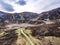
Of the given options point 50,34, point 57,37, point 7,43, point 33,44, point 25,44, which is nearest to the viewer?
point 33,44

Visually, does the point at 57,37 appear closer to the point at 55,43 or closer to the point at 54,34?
the point at 54,34

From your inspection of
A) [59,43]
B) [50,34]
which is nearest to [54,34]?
[50,34]

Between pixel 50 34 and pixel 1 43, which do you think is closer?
pixel 1 43

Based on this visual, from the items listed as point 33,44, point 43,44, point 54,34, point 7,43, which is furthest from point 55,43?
point 7,43

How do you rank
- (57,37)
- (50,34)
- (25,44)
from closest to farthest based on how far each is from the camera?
(25,44) < (57,37) < (50,34)

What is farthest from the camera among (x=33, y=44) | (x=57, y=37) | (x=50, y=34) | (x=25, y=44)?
(x=50, y=34)

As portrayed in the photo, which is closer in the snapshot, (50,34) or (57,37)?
(57,37)

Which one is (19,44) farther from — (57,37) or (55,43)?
(57,37)

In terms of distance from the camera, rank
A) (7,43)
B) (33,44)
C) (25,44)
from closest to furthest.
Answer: (33,44)
(25,44)
(7,43)

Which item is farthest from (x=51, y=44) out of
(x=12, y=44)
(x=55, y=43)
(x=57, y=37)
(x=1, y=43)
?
(x=1, y=43)
